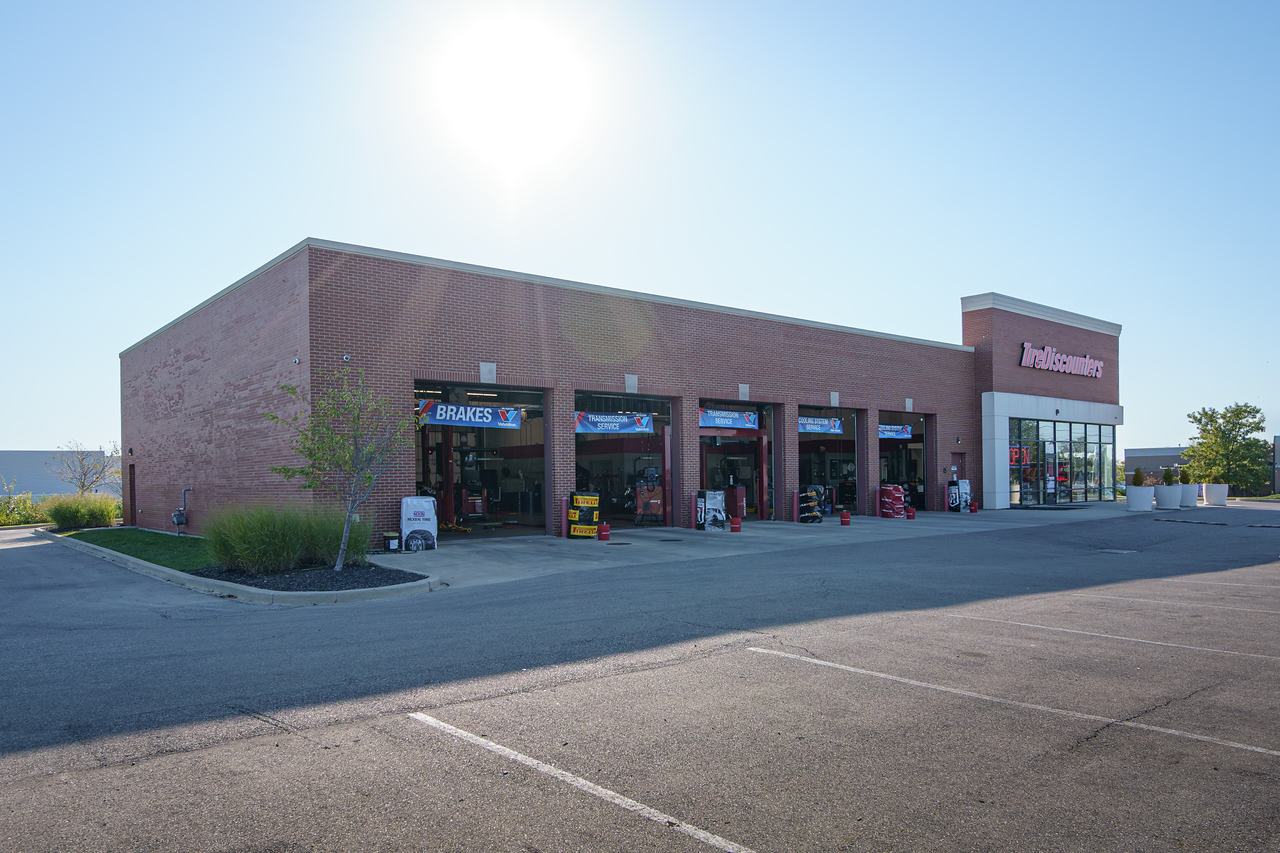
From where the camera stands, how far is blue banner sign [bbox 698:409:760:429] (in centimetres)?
2630

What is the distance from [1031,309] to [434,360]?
1138 inches

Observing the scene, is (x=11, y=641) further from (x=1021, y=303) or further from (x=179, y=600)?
(x=1021, y=303)

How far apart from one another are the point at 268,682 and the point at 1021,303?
36.8 m

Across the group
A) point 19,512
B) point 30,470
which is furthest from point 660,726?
point 30,470

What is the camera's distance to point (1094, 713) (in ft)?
18.8

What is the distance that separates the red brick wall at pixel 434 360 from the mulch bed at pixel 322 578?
14.8ft

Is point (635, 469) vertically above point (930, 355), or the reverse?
point (930, 355)

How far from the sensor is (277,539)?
46.6 feet

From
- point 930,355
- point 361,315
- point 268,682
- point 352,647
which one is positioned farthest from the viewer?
point 930,355

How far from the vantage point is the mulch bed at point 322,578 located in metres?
12.7

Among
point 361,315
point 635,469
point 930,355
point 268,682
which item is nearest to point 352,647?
point 268,682

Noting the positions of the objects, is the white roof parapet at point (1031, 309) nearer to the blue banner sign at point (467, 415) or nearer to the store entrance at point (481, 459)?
the store entrance at point (481, 459)

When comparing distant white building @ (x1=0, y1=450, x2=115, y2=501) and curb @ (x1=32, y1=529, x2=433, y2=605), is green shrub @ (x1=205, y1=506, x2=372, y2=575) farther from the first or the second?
distant white building @ (x1=0, y1=450, x2=115, y2=501)

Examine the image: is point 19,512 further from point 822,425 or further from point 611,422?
point 822,425
